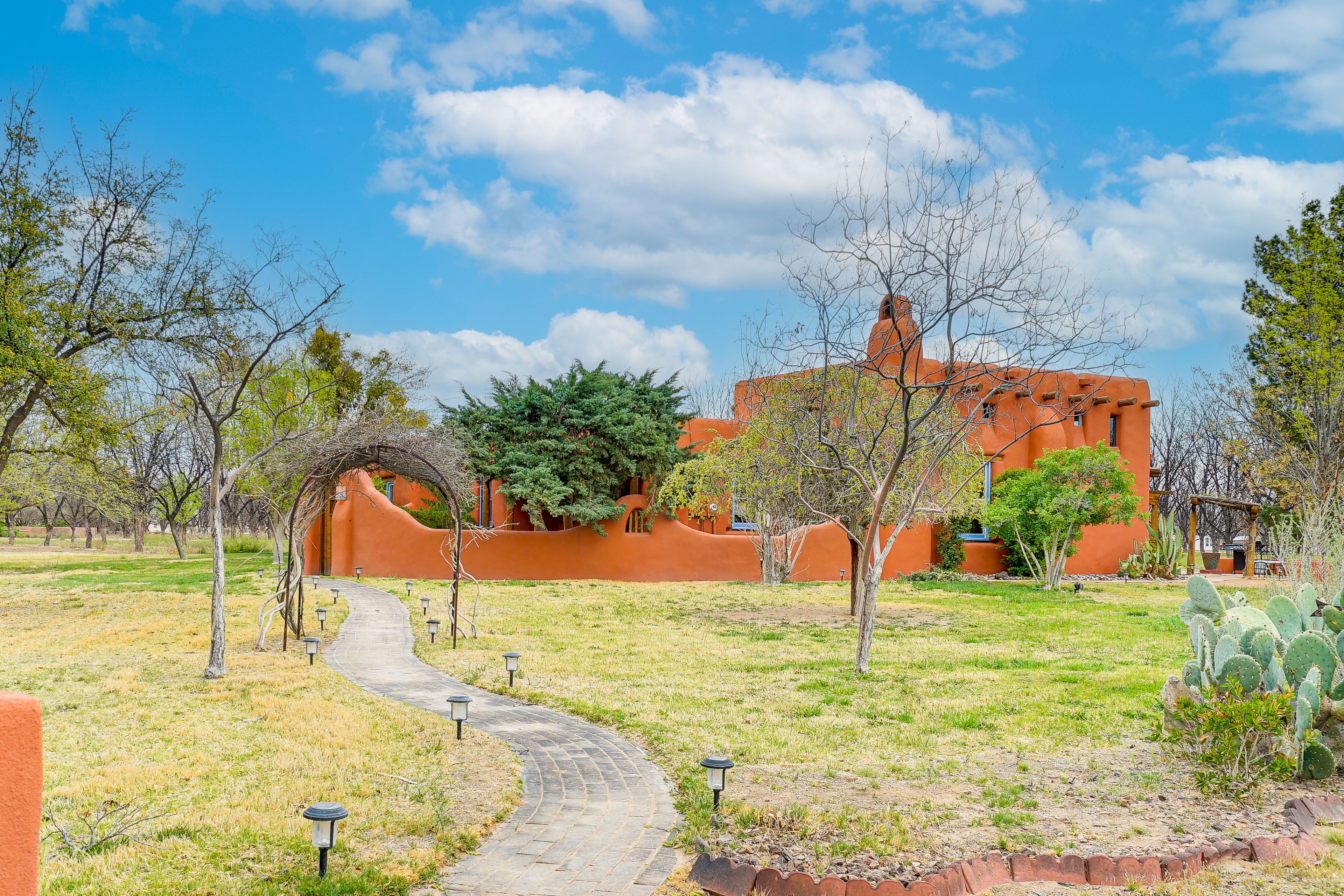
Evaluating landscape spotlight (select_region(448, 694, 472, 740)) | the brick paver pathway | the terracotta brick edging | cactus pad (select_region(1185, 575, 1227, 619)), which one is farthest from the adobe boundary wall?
the terracotta brick edging

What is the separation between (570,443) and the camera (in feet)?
77.7

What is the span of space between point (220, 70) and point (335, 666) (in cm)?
880

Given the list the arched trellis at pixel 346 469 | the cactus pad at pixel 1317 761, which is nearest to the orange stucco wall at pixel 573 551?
the arched trellis at pixel 346 469

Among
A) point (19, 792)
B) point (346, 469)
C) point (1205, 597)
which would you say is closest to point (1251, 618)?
point (1205, 597)

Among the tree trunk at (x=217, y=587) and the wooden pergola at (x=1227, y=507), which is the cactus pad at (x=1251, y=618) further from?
the wooden pergola at (x=1227, y=507)

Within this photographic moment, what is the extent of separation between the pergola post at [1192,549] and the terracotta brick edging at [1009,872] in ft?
86.8

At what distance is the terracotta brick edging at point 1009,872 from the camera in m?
4.27

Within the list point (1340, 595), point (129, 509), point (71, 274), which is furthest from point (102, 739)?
point (129, 509)

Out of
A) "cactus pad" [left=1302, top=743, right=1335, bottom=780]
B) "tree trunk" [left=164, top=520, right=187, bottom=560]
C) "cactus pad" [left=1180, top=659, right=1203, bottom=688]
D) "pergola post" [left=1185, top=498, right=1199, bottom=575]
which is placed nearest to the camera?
"cactus pad" [left=1302, top=743, right=1335, bottom=780]

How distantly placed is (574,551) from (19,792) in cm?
2201

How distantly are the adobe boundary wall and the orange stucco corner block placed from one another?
20.1 meters

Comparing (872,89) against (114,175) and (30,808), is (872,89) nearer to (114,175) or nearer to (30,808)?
(30,808)

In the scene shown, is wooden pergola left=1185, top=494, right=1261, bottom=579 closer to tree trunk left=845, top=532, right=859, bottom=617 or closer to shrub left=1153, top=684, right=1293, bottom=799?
tree trunk left=845, top=532, right=859, bottom=617

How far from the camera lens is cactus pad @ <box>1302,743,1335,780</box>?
248 inches
